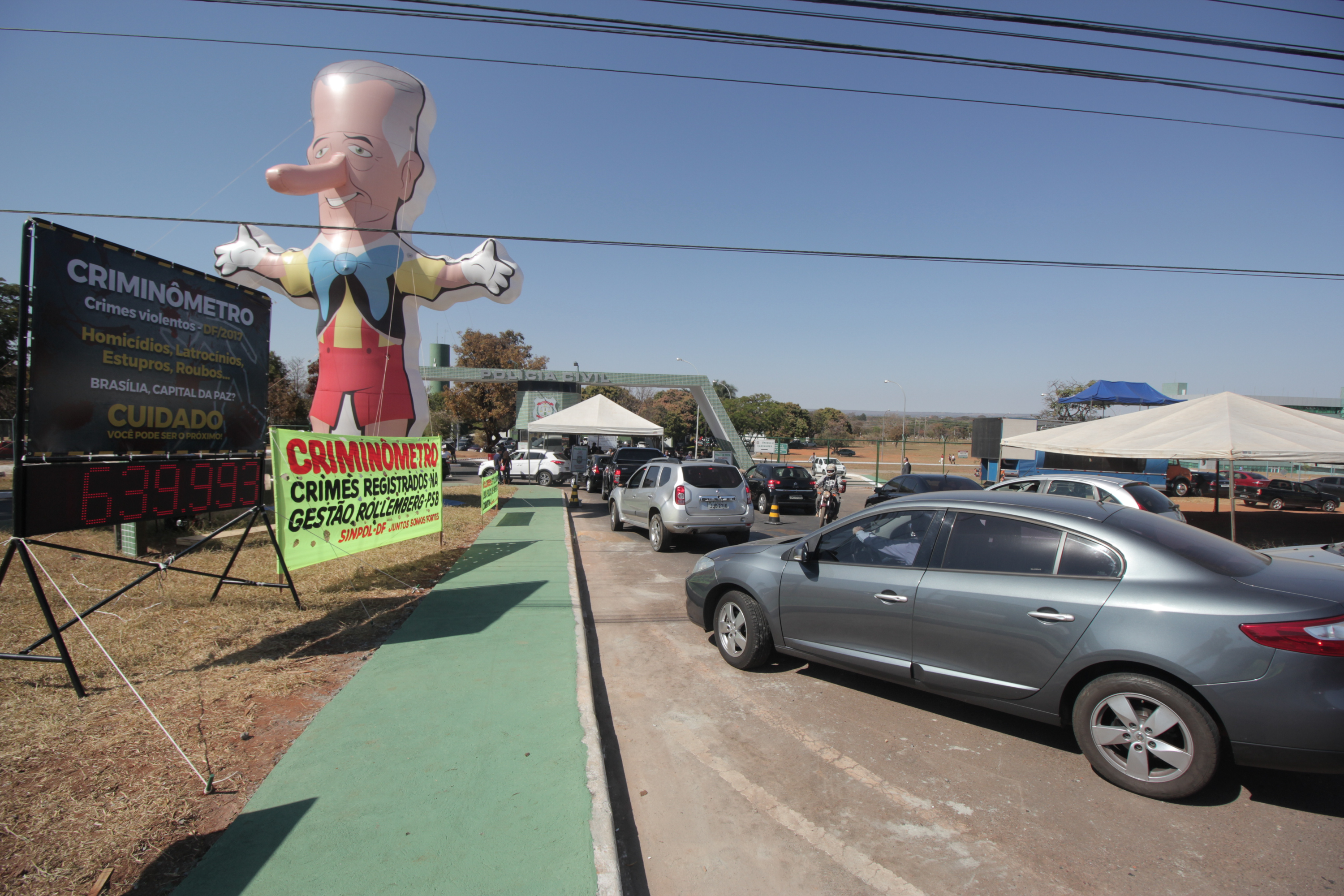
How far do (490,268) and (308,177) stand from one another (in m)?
3.40

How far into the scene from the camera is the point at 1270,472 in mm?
36156

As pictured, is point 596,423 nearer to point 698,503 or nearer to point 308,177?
point 698,503

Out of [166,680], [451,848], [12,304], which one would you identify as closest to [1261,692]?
[451,848]

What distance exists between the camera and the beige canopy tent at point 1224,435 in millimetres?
10984

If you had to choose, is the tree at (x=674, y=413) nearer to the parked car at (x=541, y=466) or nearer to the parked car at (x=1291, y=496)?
the parked car at (x=541, y=466)

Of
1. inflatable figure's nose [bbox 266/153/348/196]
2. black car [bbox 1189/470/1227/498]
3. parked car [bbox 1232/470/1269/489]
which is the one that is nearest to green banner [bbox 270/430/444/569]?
inflatable figure's nose [bbox 266/153/348/196]

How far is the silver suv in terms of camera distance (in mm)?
10828

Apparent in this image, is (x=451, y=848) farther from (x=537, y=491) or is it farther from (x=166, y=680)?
(x=537, y=491)

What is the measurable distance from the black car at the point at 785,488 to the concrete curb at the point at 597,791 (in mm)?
12174

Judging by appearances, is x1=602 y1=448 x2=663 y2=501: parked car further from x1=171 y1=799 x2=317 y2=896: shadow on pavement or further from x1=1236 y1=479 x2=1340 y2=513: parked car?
x1=1236 y1=479 x2=1340 y2=513: parked car

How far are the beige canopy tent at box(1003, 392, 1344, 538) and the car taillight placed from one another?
9.65m

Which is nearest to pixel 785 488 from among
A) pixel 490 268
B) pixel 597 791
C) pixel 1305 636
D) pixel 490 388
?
pixel 490 268

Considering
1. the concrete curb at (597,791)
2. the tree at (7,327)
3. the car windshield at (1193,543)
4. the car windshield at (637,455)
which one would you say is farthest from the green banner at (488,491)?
the tree at (7,327)

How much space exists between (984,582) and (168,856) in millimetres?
4365
